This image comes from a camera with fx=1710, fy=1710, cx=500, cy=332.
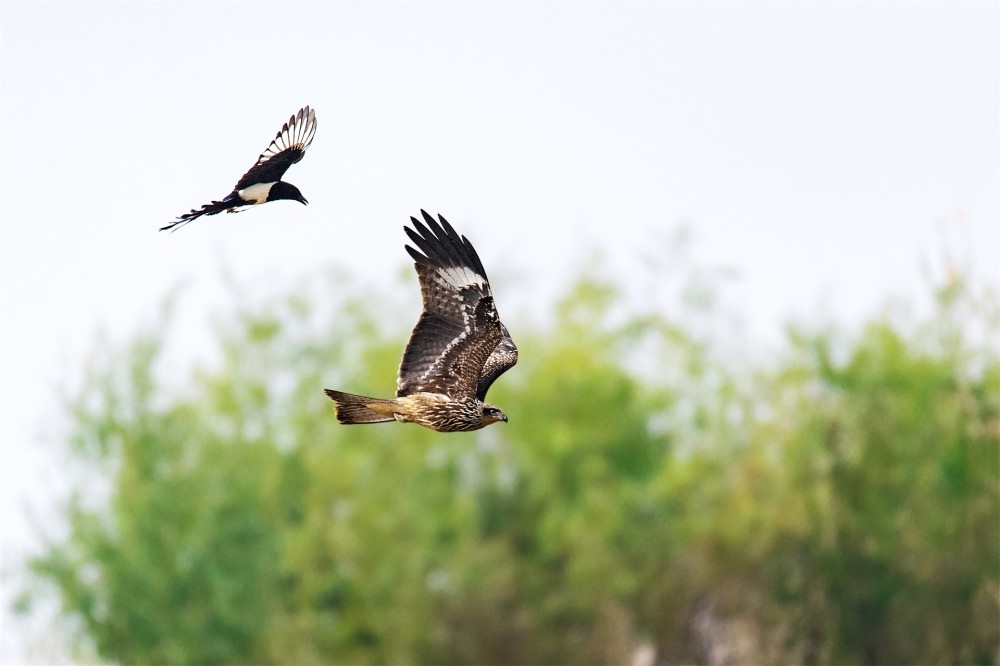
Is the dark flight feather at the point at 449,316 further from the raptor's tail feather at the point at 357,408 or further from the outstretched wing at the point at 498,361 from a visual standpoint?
the raptor's tail feather at the point at 357,408

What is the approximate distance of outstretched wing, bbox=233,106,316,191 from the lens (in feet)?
37.7

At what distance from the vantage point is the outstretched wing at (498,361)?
12.3 m

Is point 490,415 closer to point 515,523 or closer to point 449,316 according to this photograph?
point 449,316

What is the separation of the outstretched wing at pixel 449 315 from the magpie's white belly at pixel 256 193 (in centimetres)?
107

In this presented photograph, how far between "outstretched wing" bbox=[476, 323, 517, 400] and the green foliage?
24779 millimetres

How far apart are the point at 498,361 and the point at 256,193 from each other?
231cm

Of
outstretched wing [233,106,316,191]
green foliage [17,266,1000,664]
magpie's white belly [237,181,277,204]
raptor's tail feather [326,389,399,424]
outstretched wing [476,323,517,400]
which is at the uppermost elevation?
green foliage [17,266,1000,664]

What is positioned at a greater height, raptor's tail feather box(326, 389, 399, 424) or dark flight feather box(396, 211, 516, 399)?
dark flight feather box(396, 211, 516, 399)

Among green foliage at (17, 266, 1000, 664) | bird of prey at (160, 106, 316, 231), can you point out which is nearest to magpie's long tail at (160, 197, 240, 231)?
bird of prey at (160, 106, 316, 231)

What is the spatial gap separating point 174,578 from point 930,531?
661 inches

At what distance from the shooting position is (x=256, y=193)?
11.3 metres

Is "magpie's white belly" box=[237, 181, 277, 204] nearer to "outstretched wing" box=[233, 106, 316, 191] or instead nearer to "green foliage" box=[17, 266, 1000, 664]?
"outstretched wing" box=[233, 106, 316, 191]

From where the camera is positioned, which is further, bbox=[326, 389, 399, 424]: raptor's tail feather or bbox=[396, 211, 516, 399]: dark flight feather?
bbox=[396, 211, 516, 399]: dark flight feather

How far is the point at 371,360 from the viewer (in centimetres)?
4028
